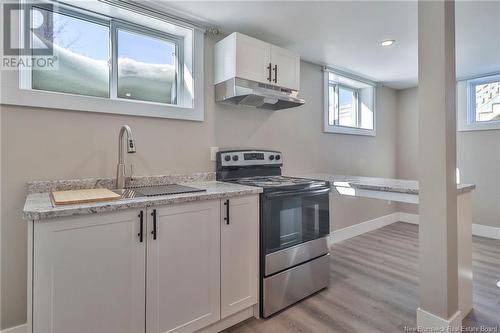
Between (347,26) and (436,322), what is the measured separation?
92.9 inches

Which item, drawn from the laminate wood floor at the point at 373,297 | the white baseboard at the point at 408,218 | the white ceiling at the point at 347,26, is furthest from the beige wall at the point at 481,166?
the white ceiling at the point at 347,26

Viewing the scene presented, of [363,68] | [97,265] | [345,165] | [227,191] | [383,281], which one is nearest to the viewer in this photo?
[97,265]

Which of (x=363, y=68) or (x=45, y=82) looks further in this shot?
(x=363, y=68)

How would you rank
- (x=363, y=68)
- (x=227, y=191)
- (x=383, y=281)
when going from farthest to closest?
(x=363, y=68)
(x=383, y=281)
(x=227, y=191)

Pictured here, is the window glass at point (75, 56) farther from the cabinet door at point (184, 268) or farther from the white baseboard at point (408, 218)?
the white baseboard at point (408, 218)

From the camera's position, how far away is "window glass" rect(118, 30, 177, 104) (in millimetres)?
2146

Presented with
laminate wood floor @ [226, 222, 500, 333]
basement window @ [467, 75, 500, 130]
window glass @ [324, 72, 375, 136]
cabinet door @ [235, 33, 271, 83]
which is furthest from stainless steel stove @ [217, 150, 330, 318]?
basement window @ [467, 75, 500, 130]

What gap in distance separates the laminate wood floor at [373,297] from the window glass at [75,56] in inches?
79.9

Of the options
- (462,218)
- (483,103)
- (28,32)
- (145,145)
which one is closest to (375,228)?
(483,103)

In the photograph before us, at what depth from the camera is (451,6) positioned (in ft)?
5.40

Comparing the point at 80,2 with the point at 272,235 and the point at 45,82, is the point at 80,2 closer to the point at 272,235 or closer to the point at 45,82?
the point at 45,82

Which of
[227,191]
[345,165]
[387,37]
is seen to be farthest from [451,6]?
[345,165]

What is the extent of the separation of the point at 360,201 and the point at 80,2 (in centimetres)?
387

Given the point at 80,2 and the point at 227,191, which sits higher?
the point at 80,2
